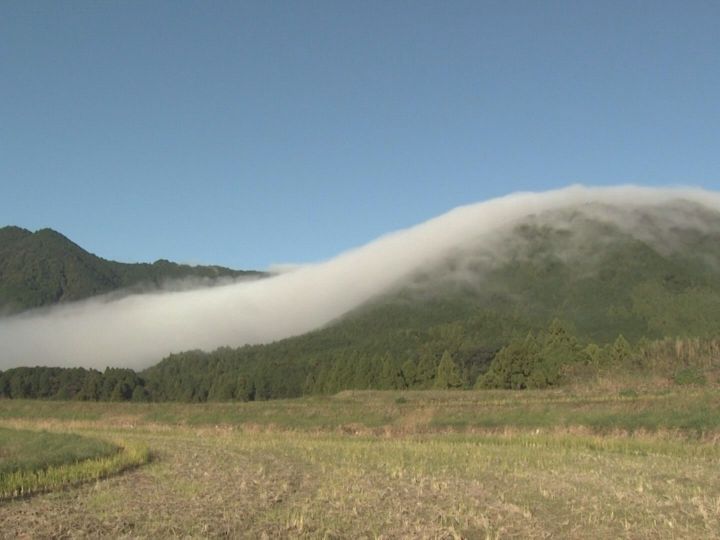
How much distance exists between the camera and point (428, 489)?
19359mm

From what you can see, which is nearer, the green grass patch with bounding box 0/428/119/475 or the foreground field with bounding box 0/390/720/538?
the foreground field with bounding box 0/390/720/538

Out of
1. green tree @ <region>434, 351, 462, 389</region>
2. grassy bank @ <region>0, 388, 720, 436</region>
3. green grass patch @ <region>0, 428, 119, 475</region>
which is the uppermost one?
green grass patch @ <region>0, 428, 119, 475</region>

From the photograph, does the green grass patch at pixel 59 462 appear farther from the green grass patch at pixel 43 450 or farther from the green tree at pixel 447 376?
the green tree at pixel 447 376

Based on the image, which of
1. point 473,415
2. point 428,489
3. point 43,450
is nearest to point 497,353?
point 473,415

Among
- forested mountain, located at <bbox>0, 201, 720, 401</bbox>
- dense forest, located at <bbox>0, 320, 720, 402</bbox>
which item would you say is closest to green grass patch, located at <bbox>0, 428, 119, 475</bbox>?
dense forest, located at <bbox>0, 320, 720, 402</bbox>

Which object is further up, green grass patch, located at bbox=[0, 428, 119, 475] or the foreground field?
green grass patch, located at bbox=[0, 428, 119, 475]

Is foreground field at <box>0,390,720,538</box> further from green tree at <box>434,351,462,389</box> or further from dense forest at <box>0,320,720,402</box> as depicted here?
green tree at <box>434,351,462,389</box>

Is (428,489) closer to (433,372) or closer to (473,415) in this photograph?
(473,415)

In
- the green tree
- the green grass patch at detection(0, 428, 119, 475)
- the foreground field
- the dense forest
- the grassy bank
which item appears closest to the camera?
the foreground field

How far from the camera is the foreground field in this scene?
14461mm

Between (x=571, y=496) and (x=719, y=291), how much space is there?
18236cm

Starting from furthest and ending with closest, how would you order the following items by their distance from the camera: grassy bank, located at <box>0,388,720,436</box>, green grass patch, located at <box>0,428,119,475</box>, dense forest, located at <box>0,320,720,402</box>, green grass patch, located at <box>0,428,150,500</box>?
dense forest, located at <box>0,320,720,402</box>
grassy bank, located at <box>0,388,720,436</box>
green grass patch, located at <box>0,428,119,475</box>
green grass patch, located at <box>0,428,150,500</box>

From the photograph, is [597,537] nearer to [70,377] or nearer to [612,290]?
[70,377]

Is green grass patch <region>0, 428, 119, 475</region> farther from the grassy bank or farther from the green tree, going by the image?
the green tree
